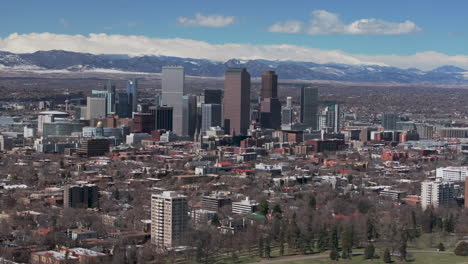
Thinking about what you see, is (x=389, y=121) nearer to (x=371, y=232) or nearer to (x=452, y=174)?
(x=452, y=174)

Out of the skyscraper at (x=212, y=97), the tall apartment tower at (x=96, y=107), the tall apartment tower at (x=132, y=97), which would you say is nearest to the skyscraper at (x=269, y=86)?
the skyscraper at (x=212, y=97)

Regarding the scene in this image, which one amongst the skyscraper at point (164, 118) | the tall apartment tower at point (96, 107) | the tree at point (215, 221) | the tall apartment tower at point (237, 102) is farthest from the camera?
the tall apartment tower at point (96, 107)

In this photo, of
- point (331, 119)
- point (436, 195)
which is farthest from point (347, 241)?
point (331, 119)

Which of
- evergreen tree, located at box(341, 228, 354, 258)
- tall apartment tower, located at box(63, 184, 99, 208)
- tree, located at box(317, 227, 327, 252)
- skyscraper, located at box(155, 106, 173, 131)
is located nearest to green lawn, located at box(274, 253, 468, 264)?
evergreen tree, located at box(341, 228, 354, 258)

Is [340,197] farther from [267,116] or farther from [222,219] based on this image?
[267,116]

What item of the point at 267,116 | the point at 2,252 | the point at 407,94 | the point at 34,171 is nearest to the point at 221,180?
the point at 34,171

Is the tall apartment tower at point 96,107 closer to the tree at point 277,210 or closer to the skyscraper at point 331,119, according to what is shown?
the skyscraper at point 331,119
